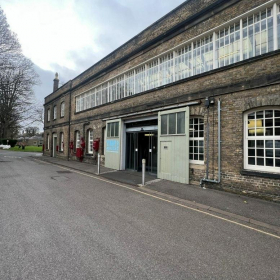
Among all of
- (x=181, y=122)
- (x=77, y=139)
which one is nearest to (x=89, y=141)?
(x=77, y=139)

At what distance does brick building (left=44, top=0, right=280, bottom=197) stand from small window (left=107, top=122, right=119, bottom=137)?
0.23 ft

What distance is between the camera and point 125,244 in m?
3.25

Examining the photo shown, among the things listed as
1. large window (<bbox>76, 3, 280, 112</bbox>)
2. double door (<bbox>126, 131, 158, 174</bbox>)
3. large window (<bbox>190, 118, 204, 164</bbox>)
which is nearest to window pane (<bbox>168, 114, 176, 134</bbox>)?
large window (<bbox>190, 118, 204, 164</bbox>)

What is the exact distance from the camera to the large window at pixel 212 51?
21.5 feet

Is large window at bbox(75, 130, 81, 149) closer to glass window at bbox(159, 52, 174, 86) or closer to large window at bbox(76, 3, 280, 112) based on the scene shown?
large window at bbox(76, 3, 280, 112)

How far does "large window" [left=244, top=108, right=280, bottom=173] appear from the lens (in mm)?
6098

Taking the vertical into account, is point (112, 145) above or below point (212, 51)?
below

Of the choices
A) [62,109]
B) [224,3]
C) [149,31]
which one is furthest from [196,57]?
[62,109]

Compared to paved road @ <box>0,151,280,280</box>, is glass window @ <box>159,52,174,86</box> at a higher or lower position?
higher

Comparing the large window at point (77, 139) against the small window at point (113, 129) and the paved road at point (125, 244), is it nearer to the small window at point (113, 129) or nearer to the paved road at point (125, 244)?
the small window at point (113, 129)

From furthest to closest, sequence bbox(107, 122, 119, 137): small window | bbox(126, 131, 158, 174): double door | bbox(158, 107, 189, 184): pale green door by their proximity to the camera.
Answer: bbox(107, 122, 119, 137): small window
bbox(126, 131, 158, 174): double door
bbox(158, 107, 189, 184): pale green door

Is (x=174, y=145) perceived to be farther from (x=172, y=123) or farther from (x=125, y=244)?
(x=125, y=244)

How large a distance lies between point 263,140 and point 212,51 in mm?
4343

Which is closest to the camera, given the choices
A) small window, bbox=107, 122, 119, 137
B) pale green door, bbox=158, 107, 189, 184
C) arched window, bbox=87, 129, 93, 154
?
pale green door, bbox=158, 107, 189, 184
